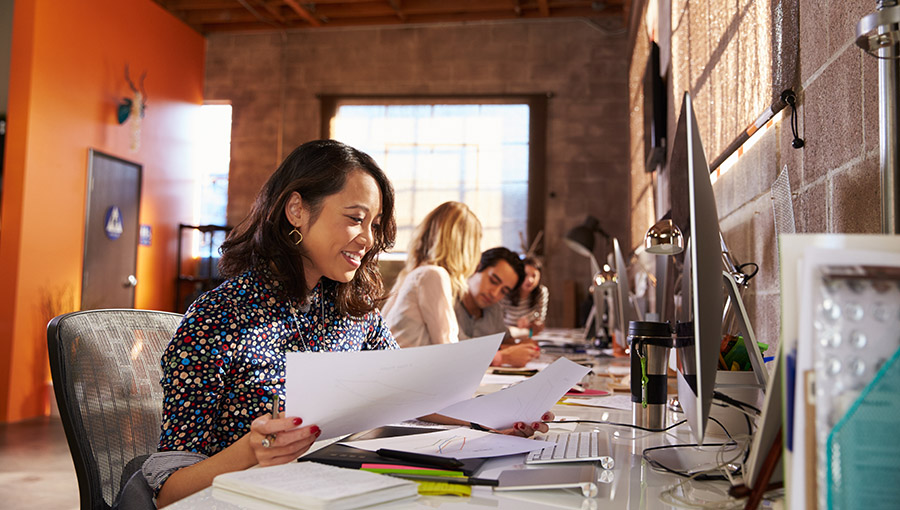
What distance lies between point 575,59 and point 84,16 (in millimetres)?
4632

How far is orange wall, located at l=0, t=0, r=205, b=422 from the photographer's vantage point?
5.25 m

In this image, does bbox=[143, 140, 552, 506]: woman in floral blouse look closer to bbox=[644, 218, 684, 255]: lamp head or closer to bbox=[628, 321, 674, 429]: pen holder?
bbox=[628, 321, 674, 429]: pen holder

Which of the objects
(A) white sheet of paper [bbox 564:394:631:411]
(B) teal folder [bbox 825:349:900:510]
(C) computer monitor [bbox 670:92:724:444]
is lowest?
(A) white sheet of paper [bbox 564:394:631:411]

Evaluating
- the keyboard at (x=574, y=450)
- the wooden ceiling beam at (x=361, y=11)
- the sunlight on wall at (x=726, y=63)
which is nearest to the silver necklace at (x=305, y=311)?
the keyboard at (x=574, y=450)

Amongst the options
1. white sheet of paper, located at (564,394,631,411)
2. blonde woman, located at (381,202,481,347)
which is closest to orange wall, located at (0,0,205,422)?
blonde woman, located at (381,202,481,347)

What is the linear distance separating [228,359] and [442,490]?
60cm

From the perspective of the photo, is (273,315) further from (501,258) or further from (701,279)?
(501,258)

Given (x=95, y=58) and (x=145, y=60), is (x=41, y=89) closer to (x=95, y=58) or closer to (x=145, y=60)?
(x=95, y=58)

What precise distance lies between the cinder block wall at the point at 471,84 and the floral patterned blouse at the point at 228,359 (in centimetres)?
599

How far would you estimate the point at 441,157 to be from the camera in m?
7.55

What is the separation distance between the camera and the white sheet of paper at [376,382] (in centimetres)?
83

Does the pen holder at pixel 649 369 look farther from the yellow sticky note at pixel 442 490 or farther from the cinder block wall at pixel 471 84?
the cinder block wall at pixel 471 84

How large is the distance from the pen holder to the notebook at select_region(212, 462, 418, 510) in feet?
1.92

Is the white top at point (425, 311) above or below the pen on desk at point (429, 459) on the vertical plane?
above
